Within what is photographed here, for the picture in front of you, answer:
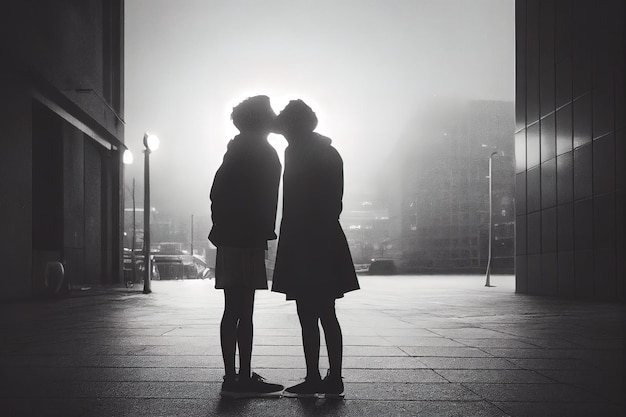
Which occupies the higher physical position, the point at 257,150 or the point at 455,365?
the point at 257,150

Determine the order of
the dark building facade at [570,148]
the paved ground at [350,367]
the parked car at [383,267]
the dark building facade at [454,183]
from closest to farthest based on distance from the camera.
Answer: the paved ground at [350,367] → the dark building facade at [570,148] → the parked car at [383,267] → the dark building facade at [454,183]

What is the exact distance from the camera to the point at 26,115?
17.3 m

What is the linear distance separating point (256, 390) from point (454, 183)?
114 m

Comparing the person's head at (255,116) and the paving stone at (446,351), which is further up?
the person's head at (255,116)

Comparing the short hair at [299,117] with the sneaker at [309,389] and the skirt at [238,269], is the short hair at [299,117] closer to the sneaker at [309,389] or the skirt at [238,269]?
the skirt at [238,269]

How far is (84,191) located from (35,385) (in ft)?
66.4

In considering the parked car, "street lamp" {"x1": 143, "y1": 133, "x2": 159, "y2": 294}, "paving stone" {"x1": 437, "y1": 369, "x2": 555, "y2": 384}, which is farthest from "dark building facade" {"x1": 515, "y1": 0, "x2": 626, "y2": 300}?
the parked car

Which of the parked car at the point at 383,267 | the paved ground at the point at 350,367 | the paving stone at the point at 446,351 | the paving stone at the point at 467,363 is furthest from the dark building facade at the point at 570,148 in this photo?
the parked car at the point at 383,267

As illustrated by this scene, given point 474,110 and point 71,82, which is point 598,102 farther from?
point 474,110

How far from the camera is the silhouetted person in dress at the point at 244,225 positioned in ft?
14.7

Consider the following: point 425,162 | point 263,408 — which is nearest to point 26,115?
point 263,408

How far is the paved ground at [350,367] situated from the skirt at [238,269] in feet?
2.51

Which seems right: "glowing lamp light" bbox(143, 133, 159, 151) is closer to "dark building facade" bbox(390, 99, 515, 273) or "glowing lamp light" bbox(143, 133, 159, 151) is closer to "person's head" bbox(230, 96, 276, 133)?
"person's head" bbox(230, 96, 276, 133)

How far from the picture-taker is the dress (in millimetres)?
4477
